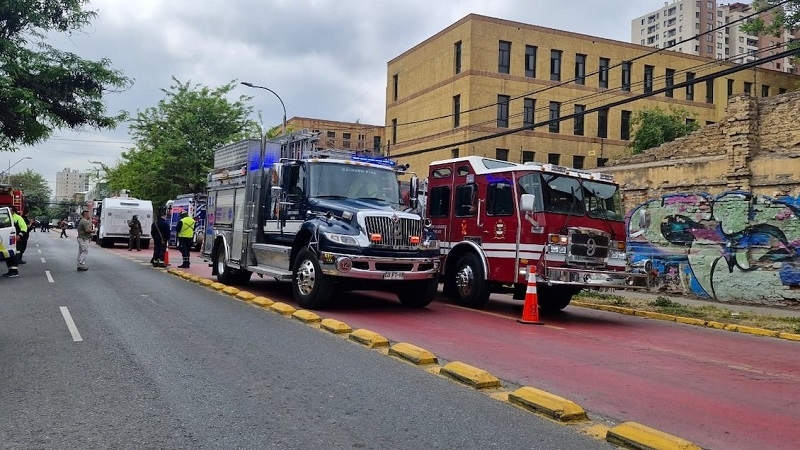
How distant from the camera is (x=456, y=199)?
1298 cm

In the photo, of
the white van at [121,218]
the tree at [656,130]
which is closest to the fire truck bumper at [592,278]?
the tree at [656,130]

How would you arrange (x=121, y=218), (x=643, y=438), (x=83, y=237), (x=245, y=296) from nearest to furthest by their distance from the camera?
(x=643, y=438), (x=245, y=296), (x=83, y=237), (x=121, y=218)

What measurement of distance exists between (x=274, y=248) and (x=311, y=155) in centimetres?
196


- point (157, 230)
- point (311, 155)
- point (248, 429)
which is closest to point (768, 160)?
point (311, 155)

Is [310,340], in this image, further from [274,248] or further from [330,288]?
[274,248]

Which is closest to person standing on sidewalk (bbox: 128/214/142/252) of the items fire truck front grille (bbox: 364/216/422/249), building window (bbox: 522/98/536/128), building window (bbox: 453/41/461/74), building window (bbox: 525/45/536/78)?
building window (bbox: 453/41/461/74)

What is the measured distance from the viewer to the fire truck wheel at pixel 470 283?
1198 centimetres

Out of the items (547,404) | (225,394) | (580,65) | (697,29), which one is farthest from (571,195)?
(697,29)

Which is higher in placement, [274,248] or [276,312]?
[274,248]

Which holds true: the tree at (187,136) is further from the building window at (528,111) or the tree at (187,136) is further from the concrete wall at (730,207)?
the concrete wall at (730,207)

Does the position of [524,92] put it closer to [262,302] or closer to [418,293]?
[418,293]

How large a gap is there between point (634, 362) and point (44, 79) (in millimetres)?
18040

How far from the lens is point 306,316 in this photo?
970 centimetres

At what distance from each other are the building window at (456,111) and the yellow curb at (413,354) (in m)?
34.2
